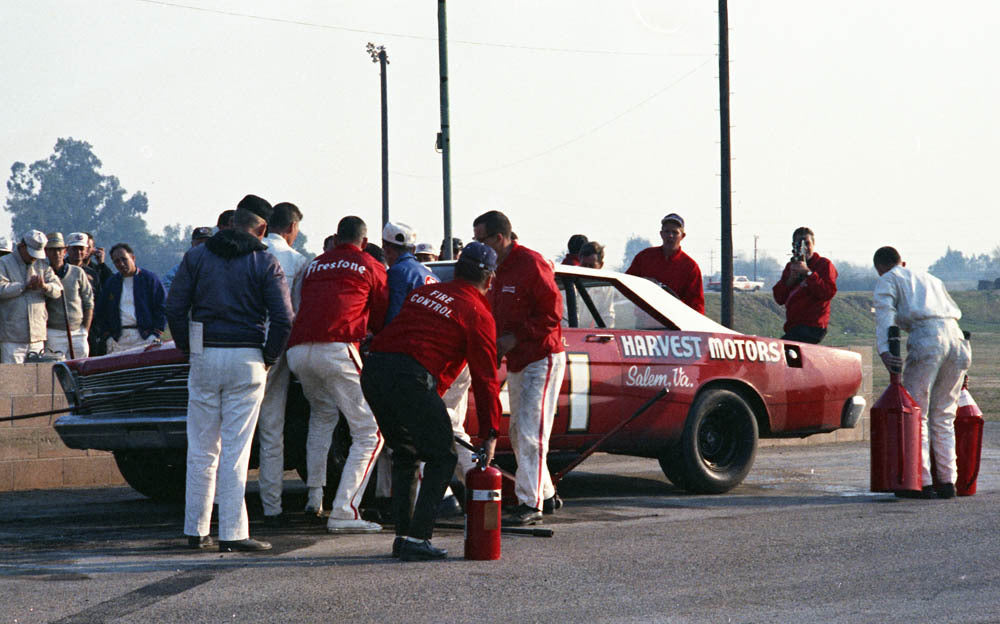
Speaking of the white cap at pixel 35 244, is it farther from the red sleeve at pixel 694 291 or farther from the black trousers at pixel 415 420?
the red sleeve at pixel 694 291

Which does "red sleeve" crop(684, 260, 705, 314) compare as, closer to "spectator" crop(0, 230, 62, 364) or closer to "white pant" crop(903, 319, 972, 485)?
"white pant" crop(903, 319, 972, 485)

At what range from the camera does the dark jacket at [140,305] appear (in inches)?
446

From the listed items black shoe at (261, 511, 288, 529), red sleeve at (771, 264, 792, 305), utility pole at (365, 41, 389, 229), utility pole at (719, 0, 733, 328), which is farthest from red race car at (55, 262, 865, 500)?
utility pole at (365, 41, 389, 229)

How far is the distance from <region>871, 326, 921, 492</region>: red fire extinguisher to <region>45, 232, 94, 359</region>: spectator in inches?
258

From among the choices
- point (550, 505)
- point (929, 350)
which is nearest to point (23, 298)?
point (550, 505)

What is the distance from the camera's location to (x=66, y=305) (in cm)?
1118

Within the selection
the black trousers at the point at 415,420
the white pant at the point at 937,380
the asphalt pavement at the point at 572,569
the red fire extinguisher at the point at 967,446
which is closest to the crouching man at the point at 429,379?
the black trousers at the point at 415,420

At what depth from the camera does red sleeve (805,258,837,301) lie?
1180cm

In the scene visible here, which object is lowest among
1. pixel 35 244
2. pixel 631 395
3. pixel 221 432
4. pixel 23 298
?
pixel 221 432

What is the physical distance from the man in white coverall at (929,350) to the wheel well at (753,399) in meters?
1.01

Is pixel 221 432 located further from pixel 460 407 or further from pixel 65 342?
pixel 65 342

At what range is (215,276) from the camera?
6855 mm

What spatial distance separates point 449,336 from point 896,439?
13.0 ft

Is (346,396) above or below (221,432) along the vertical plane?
above
